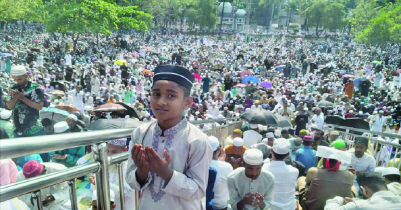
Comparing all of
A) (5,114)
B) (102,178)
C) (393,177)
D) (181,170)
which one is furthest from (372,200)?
(5,114)

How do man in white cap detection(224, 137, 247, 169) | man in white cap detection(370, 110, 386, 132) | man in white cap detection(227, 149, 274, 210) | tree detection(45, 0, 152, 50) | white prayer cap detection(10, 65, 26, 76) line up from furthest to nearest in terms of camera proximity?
tree detection(45, 0, 152, 50) → man in white cap detection(370, 110, 386, 132) → man in white cap detection(224, 137, 247, 169) → white prayer cap detection(10, 65, 26, 76) → man in white cap detection(227, 149, 274, 210)

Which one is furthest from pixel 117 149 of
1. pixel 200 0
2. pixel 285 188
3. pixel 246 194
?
pixel 200 0

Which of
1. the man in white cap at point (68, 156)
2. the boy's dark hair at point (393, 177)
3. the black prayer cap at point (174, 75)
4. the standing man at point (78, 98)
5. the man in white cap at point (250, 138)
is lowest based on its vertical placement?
the standing man at point (78, 98)

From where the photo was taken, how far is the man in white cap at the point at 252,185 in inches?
103

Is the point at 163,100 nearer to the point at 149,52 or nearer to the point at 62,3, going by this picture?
the point at 62,3

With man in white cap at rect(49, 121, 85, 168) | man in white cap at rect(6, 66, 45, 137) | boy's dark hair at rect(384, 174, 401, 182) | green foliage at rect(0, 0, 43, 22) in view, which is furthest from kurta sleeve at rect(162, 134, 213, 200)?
green foliage at rect(0, 0, 43, 22)

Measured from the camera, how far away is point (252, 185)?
109 inches

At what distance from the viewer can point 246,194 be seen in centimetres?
264

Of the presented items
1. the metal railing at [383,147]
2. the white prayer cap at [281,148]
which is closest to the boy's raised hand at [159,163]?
the white prayer cap at [281,148]

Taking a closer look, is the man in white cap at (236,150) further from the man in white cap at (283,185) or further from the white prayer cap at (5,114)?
the white prayer cap at (5,114)

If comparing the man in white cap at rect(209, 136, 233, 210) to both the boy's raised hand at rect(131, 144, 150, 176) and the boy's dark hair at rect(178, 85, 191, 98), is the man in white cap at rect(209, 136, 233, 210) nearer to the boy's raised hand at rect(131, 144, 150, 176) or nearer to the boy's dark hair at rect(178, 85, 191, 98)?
the boy's dark hair at rect(178, 85, 191, 98)

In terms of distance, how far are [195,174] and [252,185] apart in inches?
55.6

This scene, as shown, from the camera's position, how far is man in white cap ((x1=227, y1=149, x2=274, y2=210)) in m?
2.62

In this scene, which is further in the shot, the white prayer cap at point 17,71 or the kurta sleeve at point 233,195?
the white prayer cap at point 17,71
